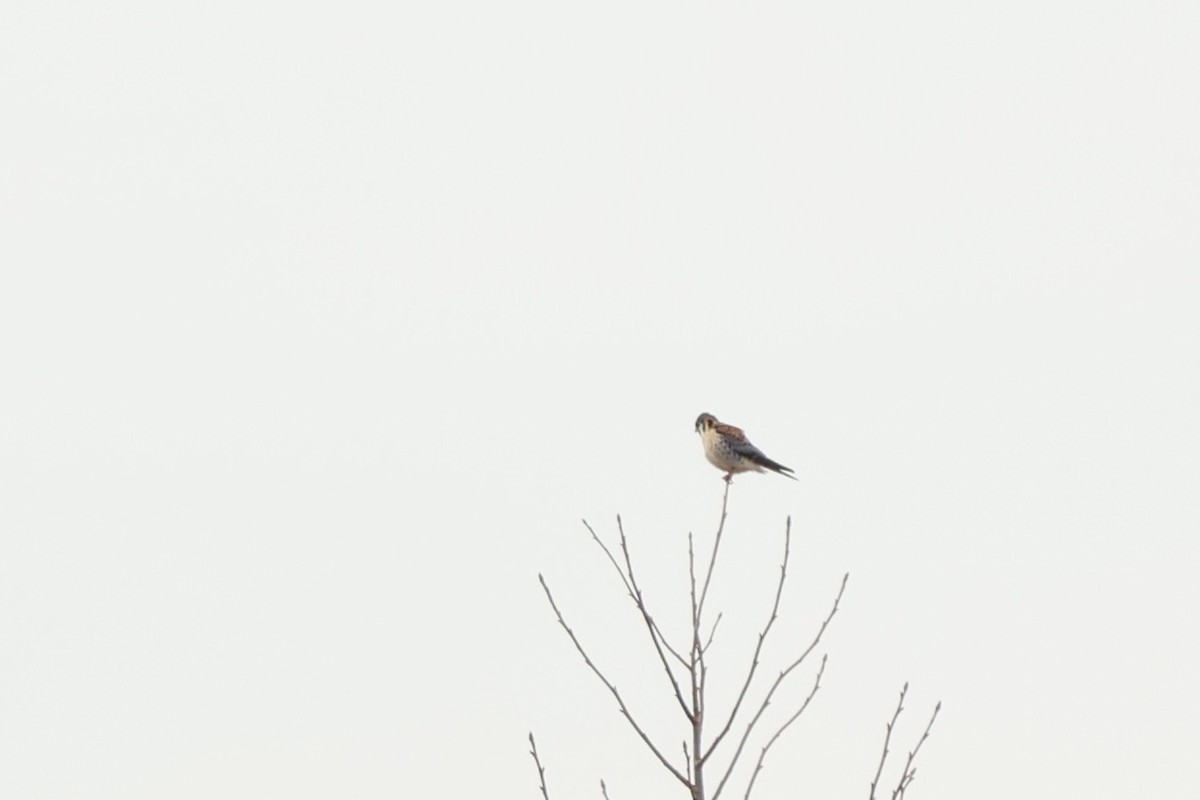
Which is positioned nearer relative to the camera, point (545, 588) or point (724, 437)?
point (545, 588)

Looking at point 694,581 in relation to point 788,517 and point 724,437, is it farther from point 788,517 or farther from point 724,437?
point 724,437

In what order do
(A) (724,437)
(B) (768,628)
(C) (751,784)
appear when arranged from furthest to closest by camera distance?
1. (A) (724,437)
2. (B) (768,628)
3. (C) (751,784)

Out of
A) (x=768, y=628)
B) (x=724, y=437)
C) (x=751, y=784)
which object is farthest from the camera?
(x=724, y=437)

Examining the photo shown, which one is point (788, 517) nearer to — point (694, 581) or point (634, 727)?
point (694, 581)

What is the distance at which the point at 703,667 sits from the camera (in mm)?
6609

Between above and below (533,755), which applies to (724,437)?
above

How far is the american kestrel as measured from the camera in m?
17.0

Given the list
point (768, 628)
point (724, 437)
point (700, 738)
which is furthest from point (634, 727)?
point (724, 437)

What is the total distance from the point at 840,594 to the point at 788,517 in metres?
0.34

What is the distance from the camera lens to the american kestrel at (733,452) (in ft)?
55.8

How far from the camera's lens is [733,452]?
55.8ft

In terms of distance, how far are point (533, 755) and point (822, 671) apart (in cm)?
113

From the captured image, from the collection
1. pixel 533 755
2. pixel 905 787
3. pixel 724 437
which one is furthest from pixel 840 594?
pixel 724 437

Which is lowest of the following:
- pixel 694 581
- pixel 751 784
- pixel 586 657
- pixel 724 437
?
pixel 751 784
